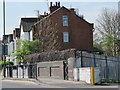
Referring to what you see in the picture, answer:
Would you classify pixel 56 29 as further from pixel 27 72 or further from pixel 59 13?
pixel 27 72

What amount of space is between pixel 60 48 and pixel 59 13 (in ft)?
19.0

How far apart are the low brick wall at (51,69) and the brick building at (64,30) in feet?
45.5

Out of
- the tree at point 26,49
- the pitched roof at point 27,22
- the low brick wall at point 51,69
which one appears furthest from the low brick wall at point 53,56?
the pitched roof at point 27,22

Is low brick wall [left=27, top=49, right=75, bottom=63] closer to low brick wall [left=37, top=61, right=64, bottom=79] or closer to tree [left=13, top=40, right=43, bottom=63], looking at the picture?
low brick wall [left=37, top=61, right=64, bottom=79]

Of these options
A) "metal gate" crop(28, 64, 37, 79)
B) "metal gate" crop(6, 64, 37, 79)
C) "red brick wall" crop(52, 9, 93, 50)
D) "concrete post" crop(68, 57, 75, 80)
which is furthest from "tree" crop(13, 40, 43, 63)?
"concrete post" crop(68, 57, 75, 80)

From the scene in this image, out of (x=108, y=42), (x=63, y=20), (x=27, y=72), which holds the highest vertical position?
(x=63, y=20)

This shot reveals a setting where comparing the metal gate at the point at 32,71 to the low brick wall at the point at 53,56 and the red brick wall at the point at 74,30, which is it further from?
the red brick wall at the point at 74,30

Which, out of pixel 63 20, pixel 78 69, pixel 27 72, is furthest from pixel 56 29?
pixel 78 69

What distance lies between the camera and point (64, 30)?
55000 mm

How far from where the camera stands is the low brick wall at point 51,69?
31734 millimetres

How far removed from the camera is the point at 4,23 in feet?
133

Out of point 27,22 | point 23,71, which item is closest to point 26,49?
point 23,71

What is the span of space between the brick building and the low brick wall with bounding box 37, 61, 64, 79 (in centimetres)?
1388

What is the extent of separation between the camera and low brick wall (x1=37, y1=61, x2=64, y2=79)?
31734 mm
